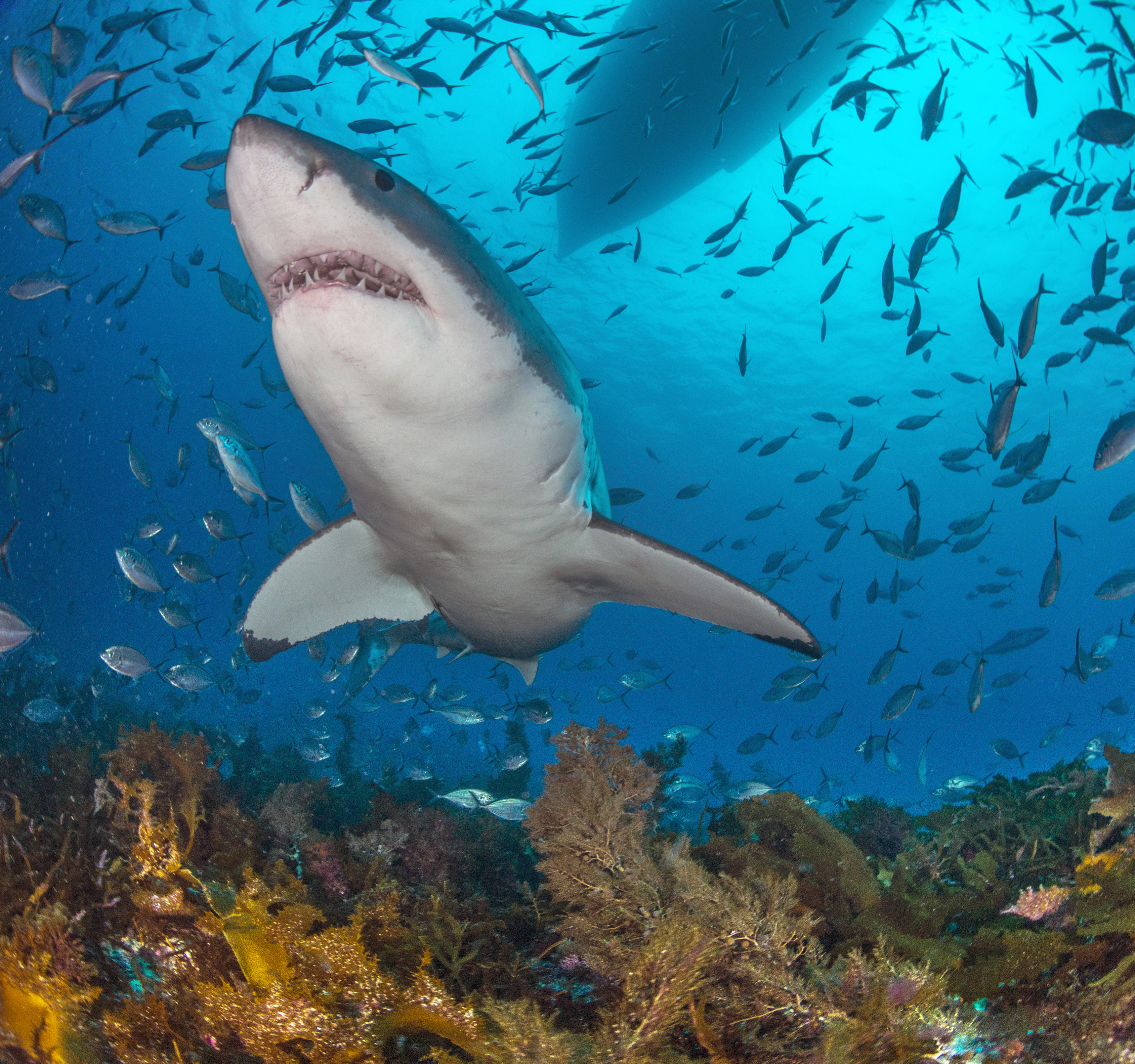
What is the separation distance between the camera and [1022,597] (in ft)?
230

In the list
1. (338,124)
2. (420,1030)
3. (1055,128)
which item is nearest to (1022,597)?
(1055,128)

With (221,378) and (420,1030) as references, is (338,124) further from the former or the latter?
(420,1030)

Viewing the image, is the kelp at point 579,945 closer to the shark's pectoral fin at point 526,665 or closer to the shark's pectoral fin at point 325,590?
the shark's pectoral fin at point 325,590

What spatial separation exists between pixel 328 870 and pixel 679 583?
2806mm

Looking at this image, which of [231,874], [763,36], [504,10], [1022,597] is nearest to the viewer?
[231,874]

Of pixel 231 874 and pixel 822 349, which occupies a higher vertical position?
pixel 822 349

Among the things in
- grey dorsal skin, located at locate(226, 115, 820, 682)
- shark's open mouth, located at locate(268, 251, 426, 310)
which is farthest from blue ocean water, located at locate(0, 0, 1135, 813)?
shark's open mouth, located at locate(268, 251, 426, 310)

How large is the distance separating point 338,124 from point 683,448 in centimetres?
2890

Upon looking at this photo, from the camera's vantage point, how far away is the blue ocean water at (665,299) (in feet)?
64.2

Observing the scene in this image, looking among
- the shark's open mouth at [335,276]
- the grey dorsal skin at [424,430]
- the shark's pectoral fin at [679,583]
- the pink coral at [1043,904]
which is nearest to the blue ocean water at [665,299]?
the shark's pectoral fin at [679,583]

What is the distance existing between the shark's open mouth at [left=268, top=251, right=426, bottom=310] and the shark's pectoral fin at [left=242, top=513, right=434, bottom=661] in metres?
2.04

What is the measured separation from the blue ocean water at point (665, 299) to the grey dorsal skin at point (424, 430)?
7271 millimetres

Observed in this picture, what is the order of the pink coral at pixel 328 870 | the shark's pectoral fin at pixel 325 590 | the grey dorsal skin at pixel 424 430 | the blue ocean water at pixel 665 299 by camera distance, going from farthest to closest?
the blue ocean water at pixel 665 299 → the shark's pectoral fin at pixel 325 590 → the pink coral at pixel 328 870 → the grey dorsal skin at pixel 424 430

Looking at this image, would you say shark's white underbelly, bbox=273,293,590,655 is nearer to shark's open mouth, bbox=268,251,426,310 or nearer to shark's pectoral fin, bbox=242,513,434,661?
shark's open mouth, bbox=268,251,426,310
